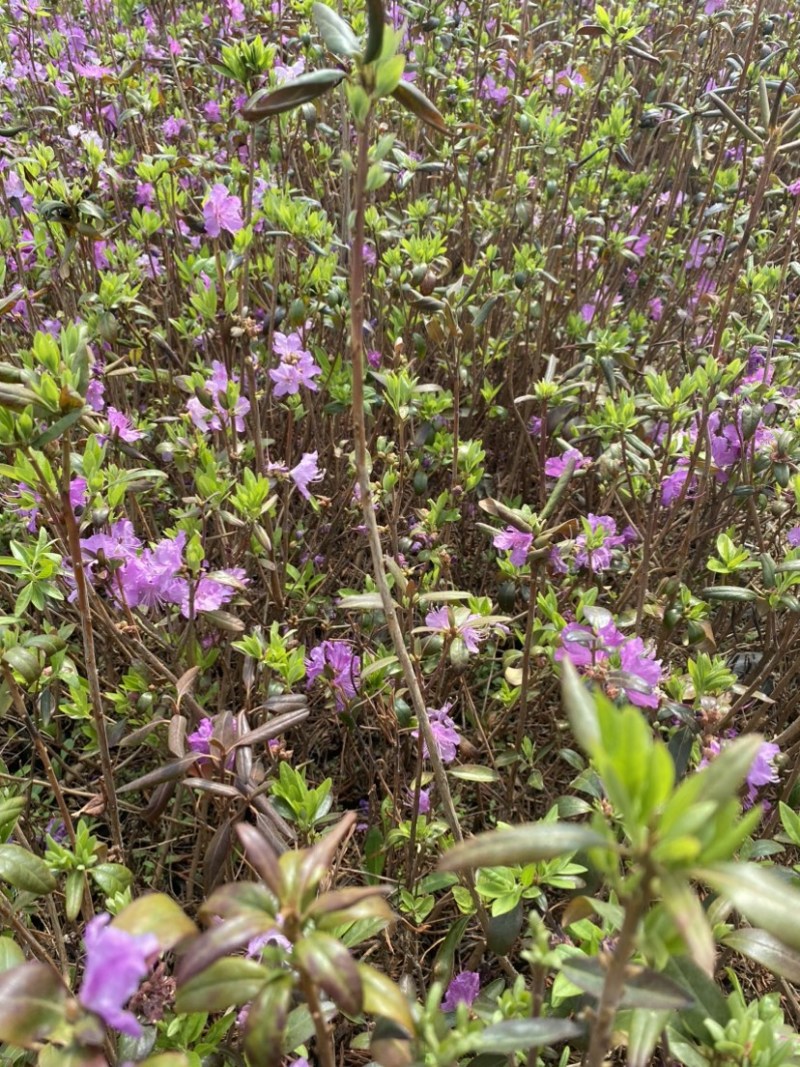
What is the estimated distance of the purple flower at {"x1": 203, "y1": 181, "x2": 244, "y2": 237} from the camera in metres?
2.72

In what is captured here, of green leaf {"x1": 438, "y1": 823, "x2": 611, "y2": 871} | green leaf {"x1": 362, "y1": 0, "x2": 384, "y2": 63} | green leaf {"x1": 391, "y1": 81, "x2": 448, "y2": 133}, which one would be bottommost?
green leaf {"x1": 438, "y1": 823, "x2": 611, "y2": 871}

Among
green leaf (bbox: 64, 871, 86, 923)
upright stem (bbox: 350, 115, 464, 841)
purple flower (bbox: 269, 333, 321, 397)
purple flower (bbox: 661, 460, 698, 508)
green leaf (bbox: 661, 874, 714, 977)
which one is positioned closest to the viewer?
green leaf (bbox: 661, 874, 714, 977)

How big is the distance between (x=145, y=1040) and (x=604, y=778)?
33.9 inches

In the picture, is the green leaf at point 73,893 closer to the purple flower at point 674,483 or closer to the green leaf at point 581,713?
the green leaf at point 581,713

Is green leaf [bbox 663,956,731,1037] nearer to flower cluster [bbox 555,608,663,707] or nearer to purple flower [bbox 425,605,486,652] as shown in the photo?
flower cluster [bbox 555,608,663,707]

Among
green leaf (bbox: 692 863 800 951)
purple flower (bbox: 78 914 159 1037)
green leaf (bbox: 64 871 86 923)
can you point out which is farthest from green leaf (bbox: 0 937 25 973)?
green leaf (bbox: 692 863 800 951)

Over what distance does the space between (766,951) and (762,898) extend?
23.9 inches

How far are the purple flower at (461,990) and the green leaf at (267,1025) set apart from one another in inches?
40.7

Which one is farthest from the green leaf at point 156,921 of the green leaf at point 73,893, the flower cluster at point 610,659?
the flower cluster at point 610,659

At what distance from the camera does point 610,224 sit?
12.0 ft

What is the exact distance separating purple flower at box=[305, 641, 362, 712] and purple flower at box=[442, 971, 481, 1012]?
0.60 metres

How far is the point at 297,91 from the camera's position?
101cm

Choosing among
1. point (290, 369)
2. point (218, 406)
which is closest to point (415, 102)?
point (218, 406)

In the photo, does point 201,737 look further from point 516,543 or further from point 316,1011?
point 316,1011
